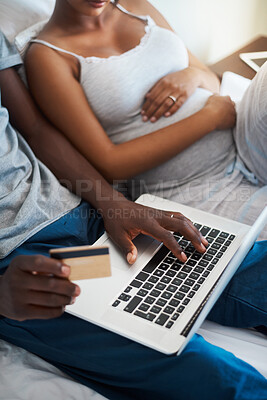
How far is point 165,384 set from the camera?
29.8 inches

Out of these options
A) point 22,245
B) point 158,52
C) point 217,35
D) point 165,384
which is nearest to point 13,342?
point 22,245

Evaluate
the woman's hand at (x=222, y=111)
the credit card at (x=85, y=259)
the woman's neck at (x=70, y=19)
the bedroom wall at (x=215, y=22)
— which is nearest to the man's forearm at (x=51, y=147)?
the woman's neck at (x=70, y=19)

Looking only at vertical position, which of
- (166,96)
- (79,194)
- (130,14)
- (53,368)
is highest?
(130,14)

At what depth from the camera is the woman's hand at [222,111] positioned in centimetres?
123

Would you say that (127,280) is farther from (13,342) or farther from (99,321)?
(13,342)

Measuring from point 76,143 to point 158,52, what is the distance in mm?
380

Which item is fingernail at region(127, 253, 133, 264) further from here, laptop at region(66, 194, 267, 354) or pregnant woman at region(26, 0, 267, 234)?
pregnant woman at region(26, 0, 267, 234)

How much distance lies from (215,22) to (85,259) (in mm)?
1805

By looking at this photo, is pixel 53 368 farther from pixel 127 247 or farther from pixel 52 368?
pixel 127 247

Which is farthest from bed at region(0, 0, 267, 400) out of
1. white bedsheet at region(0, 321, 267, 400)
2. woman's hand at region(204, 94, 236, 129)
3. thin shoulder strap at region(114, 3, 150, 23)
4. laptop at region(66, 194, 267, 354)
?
thin shoulder strap at region(114, 3, 150, 23)

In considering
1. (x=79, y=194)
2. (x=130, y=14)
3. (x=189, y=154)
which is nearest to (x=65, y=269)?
(x=79, y=194)

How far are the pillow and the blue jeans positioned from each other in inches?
23.1

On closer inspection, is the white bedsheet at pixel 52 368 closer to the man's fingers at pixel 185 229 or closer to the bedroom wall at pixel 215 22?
the man's fingers at pixel 185 229

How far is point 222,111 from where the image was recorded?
124 cm
